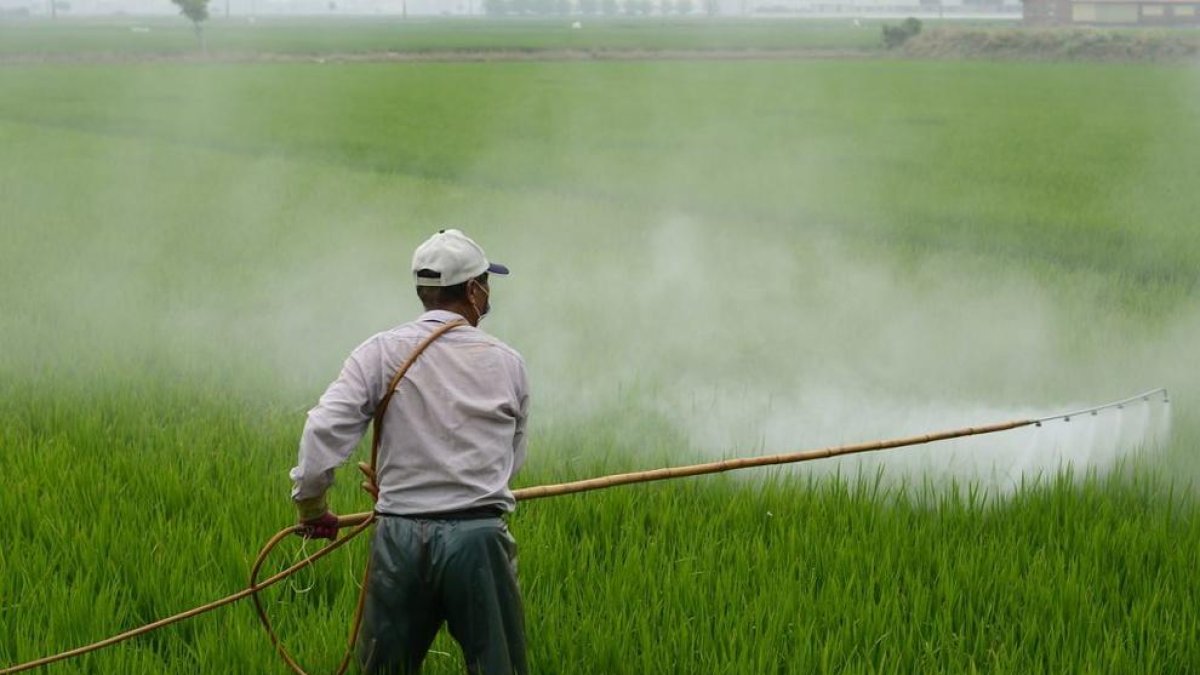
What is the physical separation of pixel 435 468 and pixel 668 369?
11.5 feet

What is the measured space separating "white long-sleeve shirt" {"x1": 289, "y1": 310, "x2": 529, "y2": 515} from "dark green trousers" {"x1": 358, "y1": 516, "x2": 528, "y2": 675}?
0.05 metres

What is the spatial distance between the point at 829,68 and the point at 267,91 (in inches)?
383

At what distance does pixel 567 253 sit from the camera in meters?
9.05

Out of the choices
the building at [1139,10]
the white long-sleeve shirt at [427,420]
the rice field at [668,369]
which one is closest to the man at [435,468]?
the white long-sleeve shirt at [427,420]

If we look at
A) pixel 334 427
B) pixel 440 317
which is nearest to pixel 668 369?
pixel 440 317

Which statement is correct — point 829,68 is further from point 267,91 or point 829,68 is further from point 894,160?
point 894,160

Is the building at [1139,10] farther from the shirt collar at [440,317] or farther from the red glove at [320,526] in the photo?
the red glove at [320,526]

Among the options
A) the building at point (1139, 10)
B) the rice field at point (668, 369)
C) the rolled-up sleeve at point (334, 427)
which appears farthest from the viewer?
the building at point (1139, 10)

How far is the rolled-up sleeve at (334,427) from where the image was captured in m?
2.60

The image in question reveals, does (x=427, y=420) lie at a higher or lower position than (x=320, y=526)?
higher

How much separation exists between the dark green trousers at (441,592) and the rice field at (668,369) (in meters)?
0.35

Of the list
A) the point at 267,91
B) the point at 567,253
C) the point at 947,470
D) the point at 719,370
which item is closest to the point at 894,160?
the point at 567,253

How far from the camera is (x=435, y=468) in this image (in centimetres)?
265

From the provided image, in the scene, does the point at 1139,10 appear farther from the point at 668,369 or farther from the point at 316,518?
the point at 316,518
